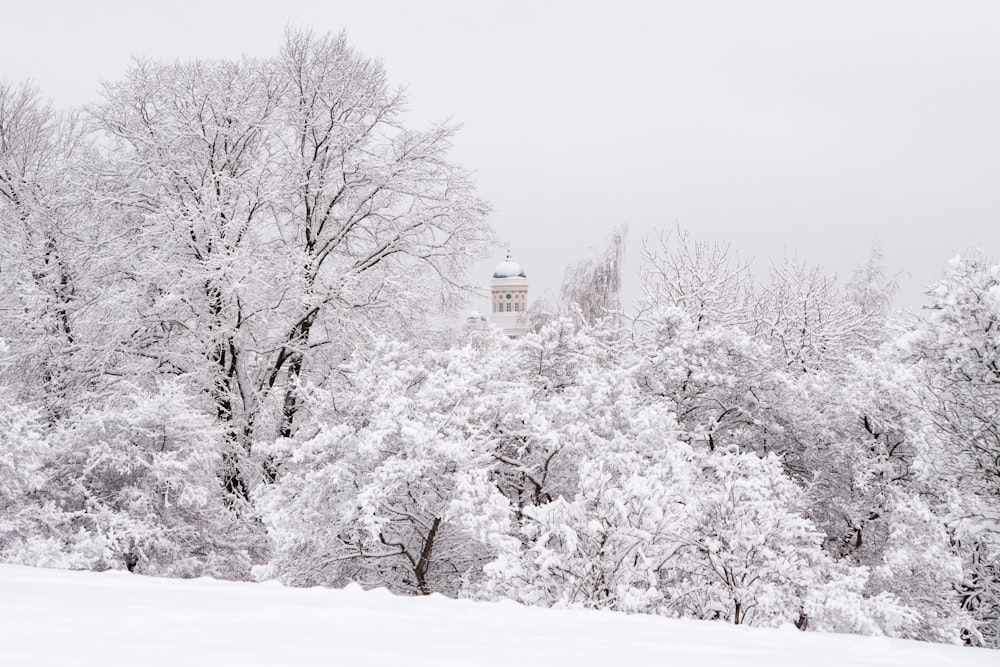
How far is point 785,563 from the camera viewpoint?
30.3ft

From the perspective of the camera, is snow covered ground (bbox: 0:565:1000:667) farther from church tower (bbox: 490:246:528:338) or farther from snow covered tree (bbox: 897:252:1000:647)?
church tower (bbox: 490:246:528:338)

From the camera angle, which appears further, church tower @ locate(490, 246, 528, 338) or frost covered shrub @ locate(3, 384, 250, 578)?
church tower @ locate(490, 246, 528, 338)

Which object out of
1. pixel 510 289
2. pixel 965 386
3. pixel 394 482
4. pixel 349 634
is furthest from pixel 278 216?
pixel 510 289

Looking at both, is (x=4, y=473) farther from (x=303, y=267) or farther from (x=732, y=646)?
(x=732, y=646)

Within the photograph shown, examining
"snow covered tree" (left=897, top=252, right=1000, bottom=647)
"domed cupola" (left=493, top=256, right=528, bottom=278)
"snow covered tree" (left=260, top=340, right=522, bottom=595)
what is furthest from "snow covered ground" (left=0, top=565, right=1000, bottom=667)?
"domed cupola" (left=493, top=256, right=528, bottom=278)

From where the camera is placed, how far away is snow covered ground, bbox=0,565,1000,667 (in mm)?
3090

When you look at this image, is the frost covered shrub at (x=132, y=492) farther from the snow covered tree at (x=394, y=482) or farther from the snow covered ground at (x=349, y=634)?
the snow covered ground at (x=349, y=634)

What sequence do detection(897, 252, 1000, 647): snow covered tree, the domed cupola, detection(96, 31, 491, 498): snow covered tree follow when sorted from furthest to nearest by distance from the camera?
the domed cupola, detection(96, 31, 491, 498): snow covered tree, detection(897, 252, 1000, 647): snow covered tree

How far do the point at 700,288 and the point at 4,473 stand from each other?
14.3m

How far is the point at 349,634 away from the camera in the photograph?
12.2 ft

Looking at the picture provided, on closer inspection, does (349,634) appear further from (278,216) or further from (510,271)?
(510,271)

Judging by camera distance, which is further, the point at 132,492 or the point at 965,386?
the point at 132,492

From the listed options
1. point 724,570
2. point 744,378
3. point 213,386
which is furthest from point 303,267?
point 724,570

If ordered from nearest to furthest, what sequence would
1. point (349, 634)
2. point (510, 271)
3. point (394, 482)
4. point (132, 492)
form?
point (349, 634) → point (394, 482) → point (132, 492) → point (510, 271)
